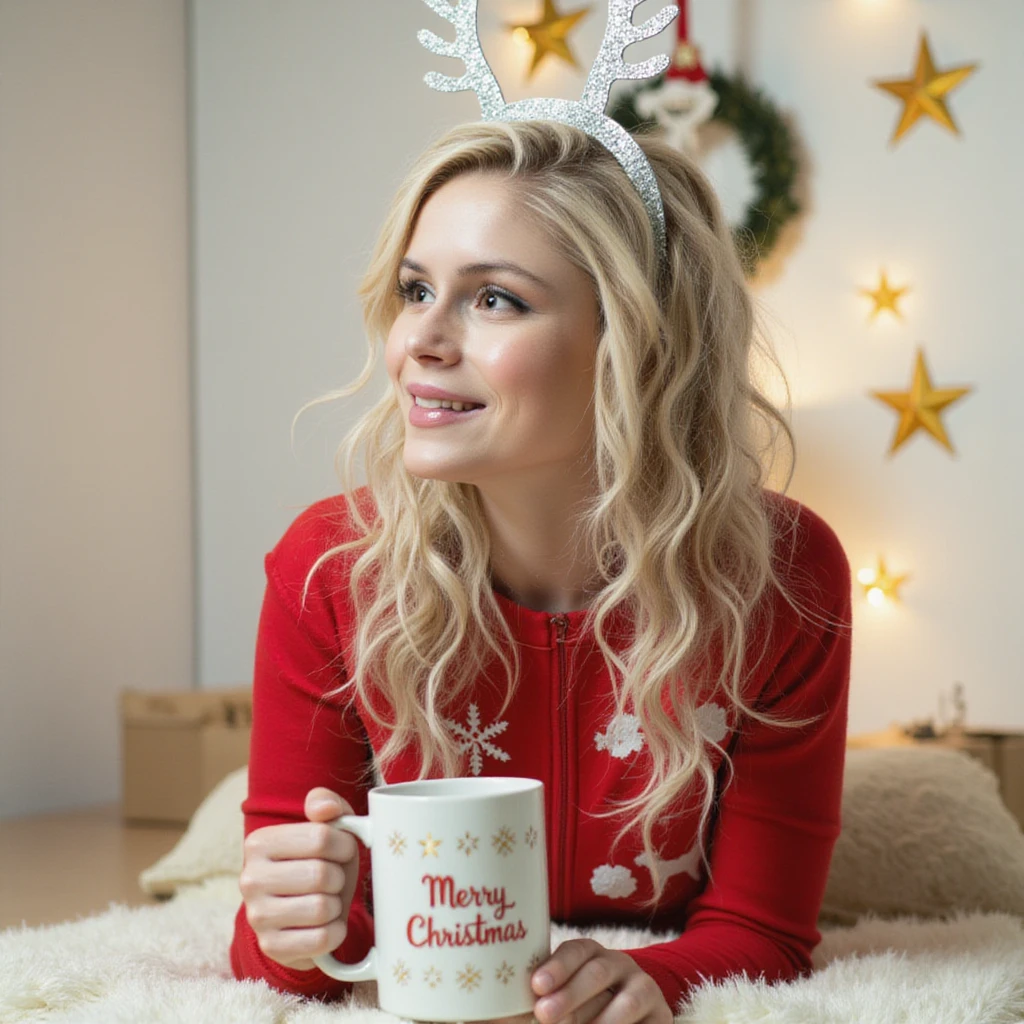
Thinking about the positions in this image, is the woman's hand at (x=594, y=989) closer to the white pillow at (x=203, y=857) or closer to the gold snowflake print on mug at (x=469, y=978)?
the gold snowflake print on mug at (x=469, y=978)

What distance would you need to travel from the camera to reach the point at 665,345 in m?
1.04

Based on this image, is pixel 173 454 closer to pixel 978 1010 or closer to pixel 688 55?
pixel 688 55

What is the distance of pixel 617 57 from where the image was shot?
1087 millimetres

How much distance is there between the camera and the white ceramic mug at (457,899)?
0.67 metres

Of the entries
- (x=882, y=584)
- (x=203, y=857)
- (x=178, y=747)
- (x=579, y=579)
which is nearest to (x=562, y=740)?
(x=579, y=579)

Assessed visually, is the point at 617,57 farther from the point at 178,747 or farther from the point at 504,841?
the point at 178,747

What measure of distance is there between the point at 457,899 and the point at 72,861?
1.33 meters

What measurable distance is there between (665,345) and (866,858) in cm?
66

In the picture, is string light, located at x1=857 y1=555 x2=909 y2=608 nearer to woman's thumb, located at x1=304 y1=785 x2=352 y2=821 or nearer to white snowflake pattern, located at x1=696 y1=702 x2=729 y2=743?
white snowflake pattern, located at x1=696 y1=702 x2=729 y2=743

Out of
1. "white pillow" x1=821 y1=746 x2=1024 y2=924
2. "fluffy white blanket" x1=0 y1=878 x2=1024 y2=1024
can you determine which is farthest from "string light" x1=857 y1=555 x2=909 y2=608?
"fluffy white blanket" x1=0 y1=878 x2=1024 y2=1024

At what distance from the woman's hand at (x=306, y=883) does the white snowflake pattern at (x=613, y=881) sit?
36cm

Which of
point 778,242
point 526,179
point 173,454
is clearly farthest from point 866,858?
point 173,454

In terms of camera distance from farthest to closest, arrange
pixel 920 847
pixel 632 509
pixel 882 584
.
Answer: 1. pixel 882 584
2. pixel 920 847
3. pixel 632 509

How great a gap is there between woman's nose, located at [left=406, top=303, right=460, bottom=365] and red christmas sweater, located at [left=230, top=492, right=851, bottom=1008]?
21cm
